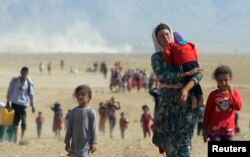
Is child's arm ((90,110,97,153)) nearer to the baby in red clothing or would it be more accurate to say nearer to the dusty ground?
the baby in red clothing

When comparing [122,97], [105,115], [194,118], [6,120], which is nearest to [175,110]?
[194,118]

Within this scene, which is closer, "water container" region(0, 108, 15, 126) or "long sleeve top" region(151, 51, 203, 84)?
"long sleeve top" region(151, 51, 203, 84)

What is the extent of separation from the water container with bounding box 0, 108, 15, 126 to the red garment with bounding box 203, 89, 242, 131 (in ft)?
20.0

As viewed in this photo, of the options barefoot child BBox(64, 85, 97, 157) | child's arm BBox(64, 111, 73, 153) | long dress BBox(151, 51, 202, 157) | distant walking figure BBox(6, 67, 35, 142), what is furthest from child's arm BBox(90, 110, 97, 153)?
distant walking figure BBox(6, 67, 35, 142)

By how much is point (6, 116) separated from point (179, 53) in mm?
6776

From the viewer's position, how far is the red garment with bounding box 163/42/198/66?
727cm

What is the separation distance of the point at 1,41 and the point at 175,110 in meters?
174

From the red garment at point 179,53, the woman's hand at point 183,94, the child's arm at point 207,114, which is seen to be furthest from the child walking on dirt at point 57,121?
the woman's hand at point 183,94

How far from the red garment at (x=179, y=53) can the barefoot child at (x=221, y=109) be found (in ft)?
2.07

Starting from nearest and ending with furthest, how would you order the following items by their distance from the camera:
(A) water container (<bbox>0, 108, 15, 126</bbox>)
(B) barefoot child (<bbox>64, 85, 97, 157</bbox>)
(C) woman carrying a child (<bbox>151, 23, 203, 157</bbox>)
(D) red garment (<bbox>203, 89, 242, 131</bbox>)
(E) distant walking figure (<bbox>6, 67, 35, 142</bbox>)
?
(C) woman carrying a child (<bbox>151, 23, 203, 157</bbox>) < (D) red garment (<bbox>203, 89, 242, 131</bbox>) < (B) barefoot child (<bbox>64, 85, 97, 157</bbox>) < (E) distant walking figure (<bbox>6, 67, 35, 142</bbox>) < (A) water container (<bbox>0, 108, 15, 126</bbox>)

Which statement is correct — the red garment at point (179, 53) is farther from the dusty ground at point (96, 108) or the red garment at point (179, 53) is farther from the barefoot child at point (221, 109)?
the dusty ground at point (96, 108)

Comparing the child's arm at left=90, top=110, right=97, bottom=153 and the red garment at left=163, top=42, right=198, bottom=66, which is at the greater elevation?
the red garment at left=163, top=42, right=198, bottom=66

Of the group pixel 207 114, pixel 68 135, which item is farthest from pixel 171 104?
pixel 68 135

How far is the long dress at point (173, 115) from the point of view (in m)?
7.34
